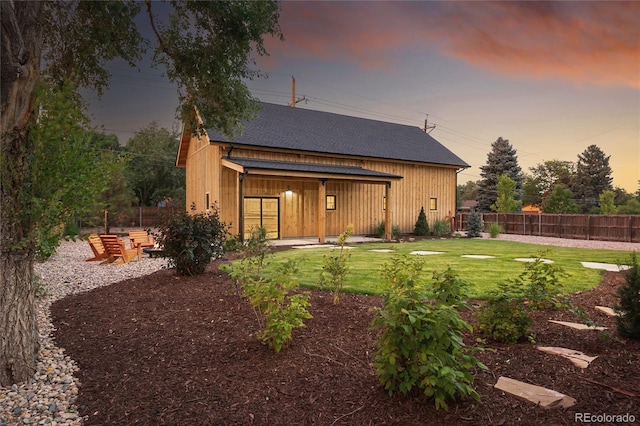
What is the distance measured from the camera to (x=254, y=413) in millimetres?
2596

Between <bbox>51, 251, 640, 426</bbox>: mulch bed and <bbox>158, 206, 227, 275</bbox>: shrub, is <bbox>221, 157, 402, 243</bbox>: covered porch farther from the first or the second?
<bbox>51, 251, 640, 426</bbox>: mulch bed

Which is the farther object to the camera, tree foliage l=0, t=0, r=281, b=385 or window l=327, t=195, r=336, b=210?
window l=327, t=195, r=336, b=210

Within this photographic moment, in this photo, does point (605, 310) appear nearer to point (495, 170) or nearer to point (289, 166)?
point (289, 166)

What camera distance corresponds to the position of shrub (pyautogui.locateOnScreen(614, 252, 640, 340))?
3.15m

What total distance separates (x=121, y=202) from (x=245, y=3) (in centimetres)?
1892

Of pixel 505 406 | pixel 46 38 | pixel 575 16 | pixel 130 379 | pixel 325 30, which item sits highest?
pixel 325 30

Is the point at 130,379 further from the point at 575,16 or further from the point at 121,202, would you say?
the point at 121,202


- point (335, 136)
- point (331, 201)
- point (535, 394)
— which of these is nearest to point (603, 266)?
point (535, 394)

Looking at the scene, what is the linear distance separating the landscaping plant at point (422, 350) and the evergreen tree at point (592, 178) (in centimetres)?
4561

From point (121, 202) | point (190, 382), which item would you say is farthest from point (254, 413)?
point (121, 202)

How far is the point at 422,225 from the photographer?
1977cm

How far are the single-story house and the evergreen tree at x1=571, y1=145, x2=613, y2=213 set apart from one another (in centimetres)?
2700

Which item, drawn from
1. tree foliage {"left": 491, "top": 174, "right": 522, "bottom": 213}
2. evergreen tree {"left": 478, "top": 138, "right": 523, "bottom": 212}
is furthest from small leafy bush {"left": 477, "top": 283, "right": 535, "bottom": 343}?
evergreen tree {"left": 478, "top": 138, "right": 523, "bottom": 212}

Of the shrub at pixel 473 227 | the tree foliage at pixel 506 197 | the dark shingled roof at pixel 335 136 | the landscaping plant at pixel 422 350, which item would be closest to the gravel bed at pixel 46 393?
the landscaping plant at pixel 422 350
